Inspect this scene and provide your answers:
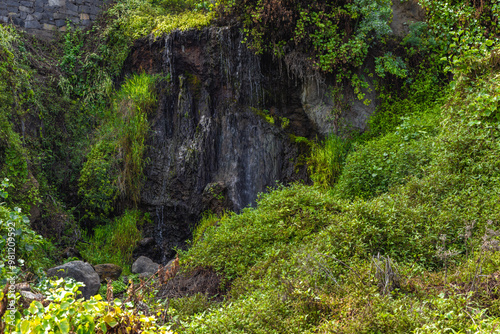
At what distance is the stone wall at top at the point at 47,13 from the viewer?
10320mm

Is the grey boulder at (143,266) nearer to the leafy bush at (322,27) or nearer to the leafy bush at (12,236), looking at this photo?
the leafy bush at (12,236)

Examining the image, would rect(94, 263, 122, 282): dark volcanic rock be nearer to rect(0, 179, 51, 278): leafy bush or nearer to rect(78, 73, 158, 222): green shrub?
rect(78, 73, 158, 222): green shrub

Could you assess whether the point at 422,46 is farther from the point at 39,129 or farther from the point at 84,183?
the point at 39,129

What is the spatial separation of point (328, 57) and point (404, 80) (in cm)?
189

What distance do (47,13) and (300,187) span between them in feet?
27.9

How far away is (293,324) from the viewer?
3541mm

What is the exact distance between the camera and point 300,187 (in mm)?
6938

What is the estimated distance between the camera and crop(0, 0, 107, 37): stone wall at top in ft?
33.9

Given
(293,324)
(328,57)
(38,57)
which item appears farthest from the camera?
(38,57)

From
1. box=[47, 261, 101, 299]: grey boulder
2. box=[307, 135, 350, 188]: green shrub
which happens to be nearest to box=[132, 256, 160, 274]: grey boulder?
box=[47, 261, 101, 299]: grey boulder

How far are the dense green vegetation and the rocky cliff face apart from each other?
378mm

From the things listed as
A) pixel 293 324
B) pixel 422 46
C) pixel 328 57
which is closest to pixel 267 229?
pixel 293 324

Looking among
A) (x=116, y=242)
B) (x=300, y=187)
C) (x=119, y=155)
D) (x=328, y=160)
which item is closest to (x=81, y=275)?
(x=116, y=242)

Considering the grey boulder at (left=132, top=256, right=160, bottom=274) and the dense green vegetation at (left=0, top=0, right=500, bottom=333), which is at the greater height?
the dense green vegetation at (left=0, top=0, right=500, bottom=333)
